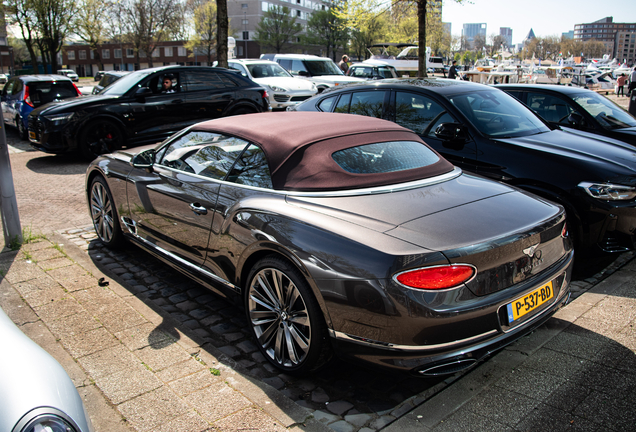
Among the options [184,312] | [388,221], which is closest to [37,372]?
[388,221]

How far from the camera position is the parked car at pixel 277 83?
15539 millimetres

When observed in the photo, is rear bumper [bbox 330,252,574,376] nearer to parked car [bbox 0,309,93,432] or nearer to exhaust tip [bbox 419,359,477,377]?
exhaust tip [bbox 419,359,477,377]

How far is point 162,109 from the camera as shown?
9898 millimetres

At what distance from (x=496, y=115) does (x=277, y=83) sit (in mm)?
11311

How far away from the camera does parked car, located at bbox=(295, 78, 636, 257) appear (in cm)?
436

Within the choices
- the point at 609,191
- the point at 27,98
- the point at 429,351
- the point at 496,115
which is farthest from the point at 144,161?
the point at 27,98

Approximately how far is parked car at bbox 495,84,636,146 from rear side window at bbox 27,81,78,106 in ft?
35.5

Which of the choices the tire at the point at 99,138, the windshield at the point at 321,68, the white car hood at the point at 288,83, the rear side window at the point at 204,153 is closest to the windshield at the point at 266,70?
the white car hood at the point at 288,83

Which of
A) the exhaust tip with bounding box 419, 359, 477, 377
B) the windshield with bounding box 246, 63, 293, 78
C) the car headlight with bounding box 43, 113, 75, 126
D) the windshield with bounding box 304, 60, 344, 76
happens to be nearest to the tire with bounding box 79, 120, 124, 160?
the car headlight with bounding box 43, 113, 75, 126

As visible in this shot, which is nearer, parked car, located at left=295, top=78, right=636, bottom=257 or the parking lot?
the parking lot

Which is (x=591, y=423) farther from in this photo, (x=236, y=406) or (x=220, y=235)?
(x=220, y=235)

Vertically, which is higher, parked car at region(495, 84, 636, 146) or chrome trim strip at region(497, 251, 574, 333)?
parked car at region(495, 84, 636, 146)

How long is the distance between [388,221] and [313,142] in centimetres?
92

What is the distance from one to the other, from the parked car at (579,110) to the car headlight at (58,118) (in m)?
7.72
